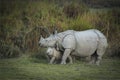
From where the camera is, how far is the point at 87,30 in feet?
16.9

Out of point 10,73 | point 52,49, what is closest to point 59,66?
point 52,49

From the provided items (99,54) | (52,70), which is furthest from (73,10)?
(52,70)

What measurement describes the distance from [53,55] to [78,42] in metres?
0.35

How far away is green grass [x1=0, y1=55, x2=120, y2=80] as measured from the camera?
14.7ft

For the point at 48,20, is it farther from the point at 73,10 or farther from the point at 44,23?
the point at 73,10

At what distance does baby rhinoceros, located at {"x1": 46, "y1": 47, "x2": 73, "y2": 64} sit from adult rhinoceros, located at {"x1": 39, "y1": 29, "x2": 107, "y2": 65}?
6cm

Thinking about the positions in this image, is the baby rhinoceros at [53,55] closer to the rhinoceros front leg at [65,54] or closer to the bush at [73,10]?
the rhinoceros front leg at [65,54]

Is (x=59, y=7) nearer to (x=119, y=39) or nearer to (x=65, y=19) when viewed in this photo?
(x=65, y=19)

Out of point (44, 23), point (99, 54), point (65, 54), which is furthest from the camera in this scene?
point (44, 23)

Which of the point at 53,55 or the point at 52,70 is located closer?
the point at 52,70

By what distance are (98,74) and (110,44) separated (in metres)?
0.96

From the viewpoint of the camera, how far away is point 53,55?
198 inches

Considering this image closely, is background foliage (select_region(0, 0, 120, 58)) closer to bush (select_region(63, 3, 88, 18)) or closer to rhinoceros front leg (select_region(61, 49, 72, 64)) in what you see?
bush (select_region(63, 3, 88, 18))

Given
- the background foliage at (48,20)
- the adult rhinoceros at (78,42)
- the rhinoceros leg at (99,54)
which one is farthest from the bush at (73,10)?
the rhinoceros leg at (99,54)
